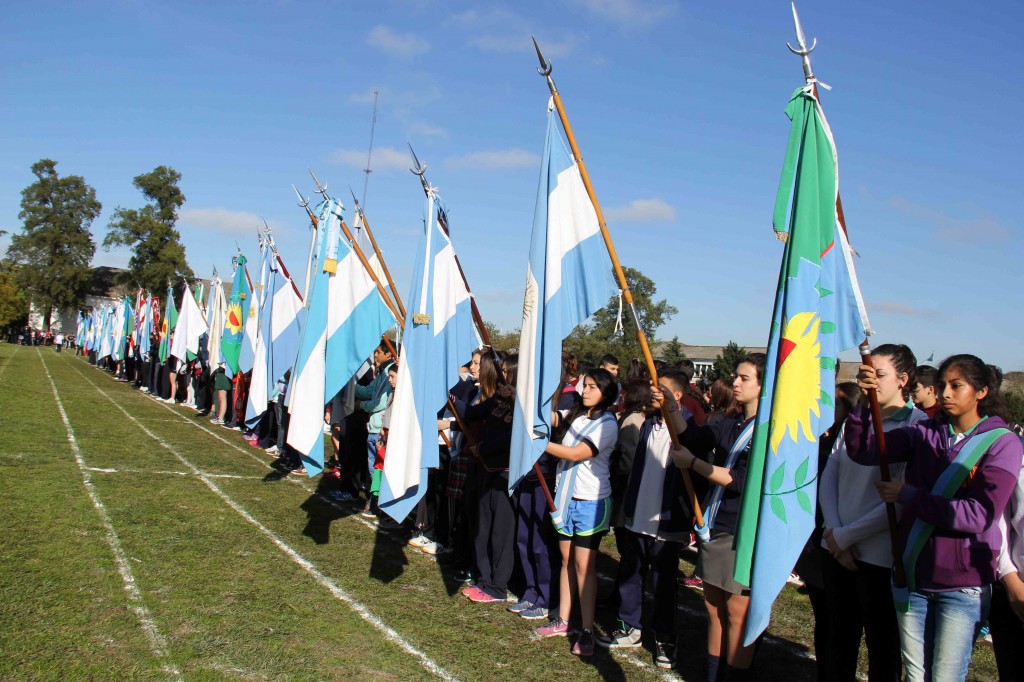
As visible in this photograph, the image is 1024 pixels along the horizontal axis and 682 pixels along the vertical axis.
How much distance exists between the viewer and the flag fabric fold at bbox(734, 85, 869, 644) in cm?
348

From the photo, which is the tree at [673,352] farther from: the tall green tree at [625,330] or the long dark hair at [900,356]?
the long dark hair at [900,356]

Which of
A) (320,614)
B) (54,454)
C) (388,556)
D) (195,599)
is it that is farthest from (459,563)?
(54,454)

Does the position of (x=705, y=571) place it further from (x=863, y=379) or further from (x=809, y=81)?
(x=809, y=81)

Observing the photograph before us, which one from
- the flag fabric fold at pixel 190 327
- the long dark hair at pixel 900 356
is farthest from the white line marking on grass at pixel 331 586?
the flag fabric fold at pixel 190 327

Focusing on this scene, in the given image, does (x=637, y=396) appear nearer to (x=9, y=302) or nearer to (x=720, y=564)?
(x=720, y=564)

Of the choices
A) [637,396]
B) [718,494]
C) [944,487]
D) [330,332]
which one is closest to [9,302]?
[330,332]

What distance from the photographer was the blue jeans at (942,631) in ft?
12.0

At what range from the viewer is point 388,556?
8.11m

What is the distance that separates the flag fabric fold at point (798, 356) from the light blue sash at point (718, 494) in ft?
3.98

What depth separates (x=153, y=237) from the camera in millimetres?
69625

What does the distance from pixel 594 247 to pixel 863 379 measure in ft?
7.55

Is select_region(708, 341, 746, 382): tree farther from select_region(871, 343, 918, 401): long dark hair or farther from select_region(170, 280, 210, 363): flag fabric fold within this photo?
select_region(871, 343, 918, 401): long dark hair

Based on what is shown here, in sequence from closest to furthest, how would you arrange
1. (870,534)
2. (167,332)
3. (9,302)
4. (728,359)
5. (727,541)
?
1. (870,534)
2. (727,541)
3. (167,332)
4. (728,359)
5. (9,302)

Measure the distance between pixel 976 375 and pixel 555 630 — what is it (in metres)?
3.70
